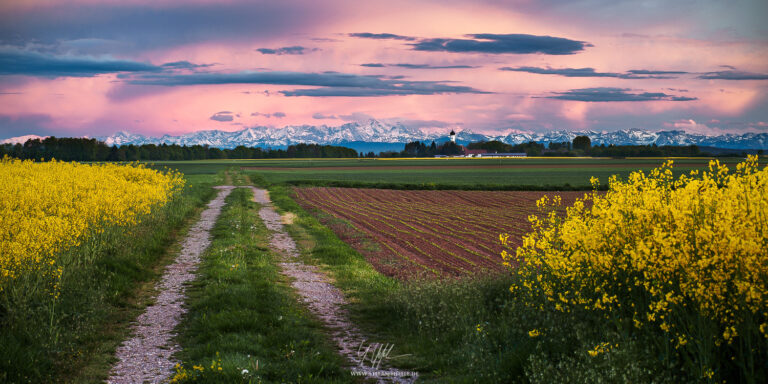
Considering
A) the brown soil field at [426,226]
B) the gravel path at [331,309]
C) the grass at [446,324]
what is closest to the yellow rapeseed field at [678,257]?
the grass at [446,324]

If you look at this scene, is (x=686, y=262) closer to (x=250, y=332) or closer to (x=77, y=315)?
(x=250, y=332)

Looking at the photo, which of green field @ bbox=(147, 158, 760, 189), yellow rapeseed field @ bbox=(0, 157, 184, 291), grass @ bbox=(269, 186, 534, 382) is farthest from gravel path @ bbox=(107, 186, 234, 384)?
green field @ bbox=(147, 158, 760, 189)

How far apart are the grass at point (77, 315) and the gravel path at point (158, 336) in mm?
248

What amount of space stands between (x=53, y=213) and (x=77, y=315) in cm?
656

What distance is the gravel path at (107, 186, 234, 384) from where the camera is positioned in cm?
850

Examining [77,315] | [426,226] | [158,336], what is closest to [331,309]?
[158,336]

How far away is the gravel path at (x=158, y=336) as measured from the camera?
27.9 ft

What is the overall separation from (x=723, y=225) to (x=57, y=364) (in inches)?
381

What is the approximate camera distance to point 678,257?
19.9 ft

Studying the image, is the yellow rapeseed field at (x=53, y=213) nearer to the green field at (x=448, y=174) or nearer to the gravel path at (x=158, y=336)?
the gravel path at (x=158, y=336)

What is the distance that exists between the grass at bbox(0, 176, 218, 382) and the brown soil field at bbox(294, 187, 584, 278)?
24.5ft

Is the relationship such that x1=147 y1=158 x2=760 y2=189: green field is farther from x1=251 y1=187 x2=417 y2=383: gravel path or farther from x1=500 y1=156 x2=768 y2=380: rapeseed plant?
x1=500 y1=156 x2=768 y2=380: rapeseed plant

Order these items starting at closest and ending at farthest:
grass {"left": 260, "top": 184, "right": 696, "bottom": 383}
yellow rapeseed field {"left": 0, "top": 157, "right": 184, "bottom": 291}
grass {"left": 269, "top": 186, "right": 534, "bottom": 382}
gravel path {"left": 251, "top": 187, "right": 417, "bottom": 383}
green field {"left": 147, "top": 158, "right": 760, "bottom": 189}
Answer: grass {"left": 260, "top": 184, "right": 696, "bottom": 383} < grass {"left": 269, "top": 186, "right": 534, "bottom": 382} < gravel path {"left": 251, "top": 187, "right": 417, "bottom": 383} < yellow rapeseed field {"left": 0, "top": 157, "right": 184, "bottom": 291} < green field {"left": 147, "top": 158, "right": 760, "bottom": 189}

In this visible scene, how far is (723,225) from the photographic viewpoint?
5859 mm
